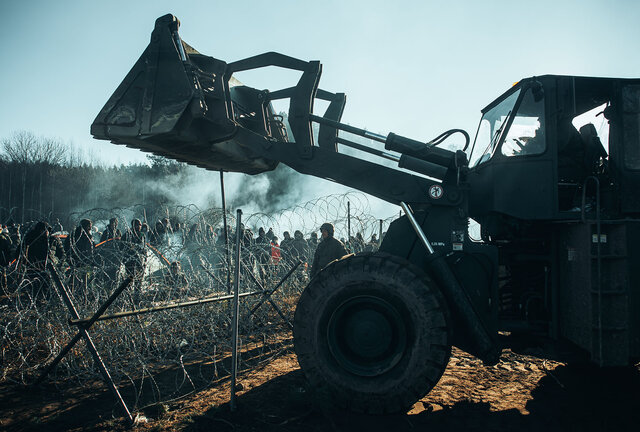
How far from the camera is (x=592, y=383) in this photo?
198 inches

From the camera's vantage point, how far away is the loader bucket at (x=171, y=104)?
407 centimetres

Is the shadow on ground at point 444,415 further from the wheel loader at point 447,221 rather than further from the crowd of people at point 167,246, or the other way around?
the crowd of people at point 167,246

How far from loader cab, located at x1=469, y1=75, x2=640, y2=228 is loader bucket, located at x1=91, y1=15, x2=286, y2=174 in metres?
2.98

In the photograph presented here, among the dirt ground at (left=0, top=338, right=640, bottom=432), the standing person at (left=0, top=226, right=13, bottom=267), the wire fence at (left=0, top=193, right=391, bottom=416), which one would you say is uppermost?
the standing person at (left=0, top=226, right=13, bottom=267)

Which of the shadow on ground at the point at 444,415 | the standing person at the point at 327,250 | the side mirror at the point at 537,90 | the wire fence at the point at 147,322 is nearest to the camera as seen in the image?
the shadow on ground at the point at 444,415

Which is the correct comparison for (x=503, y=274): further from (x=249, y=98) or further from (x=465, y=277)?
(x=249, y=98)

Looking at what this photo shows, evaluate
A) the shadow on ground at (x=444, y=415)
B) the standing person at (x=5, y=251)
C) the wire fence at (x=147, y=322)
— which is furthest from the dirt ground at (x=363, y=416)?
the standing person at (x=5, y=251)

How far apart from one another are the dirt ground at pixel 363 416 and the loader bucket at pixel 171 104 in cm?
282

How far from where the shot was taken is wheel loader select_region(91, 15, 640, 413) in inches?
145

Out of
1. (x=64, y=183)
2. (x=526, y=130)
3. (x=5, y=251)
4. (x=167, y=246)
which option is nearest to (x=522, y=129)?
(x=526, y=130)

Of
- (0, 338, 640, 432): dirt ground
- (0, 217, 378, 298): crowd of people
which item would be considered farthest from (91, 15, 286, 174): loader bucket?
(0, 338, 640, 432): dirt ground

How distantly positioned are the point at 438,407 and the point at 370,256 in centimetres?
184

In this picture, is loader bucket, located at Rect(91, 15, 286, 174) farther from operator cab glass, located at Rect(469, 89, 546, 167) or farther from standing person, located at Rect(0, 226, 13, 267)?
standing person, located at Rect(0, 226, 13, 267)

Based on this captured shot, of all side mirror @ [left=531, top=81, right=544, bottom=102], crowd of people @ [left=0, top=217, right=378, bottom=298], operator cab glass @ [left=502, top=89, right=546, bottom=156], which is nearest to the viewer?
side mirror @ [left=531, top=81, right=544, bottom=102]
